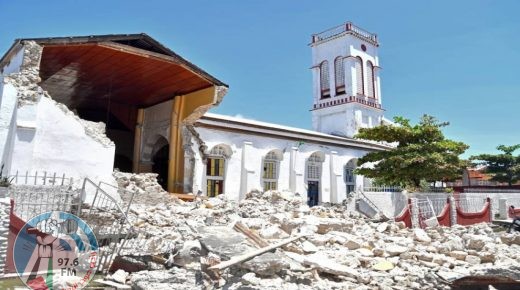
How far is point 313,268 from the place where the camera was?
697 centimetres

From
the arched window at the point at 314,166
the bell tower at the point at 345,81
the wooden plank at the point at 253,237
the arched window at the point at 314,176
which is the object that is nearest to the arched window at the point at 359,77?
the bell tower at the point at 345,81

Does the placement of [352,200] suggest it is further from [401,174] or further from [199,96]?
[199,96]

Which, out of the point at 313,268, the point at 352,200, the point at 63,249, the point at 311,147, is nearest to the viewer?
the point at 313,268

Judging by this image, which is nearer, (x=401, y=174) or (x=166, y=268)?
(x=166, y=268)

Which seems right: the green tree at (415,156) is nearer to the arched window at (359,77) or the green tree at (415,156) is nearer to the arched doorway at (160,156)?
the arched doorway at (160,156)

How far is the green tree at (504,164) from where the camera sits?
30.8 metres

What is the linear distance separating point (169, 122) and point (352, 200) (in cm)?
1088

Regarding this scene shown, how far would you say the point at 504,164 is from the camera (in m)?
31.3

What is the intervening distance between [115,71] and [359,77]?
2451 cm

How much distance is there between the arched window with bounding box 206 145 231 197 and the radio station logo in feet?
40.6

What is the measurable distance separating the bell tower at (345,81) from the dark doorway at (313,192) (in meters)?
9.10

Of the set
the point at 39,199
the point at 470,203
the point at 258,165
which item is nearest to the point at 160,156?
the point at 258,165

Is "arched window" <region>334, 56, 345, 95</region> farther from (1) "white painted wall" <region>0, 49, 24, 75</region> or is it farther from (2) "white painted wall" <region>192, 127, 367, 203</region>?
(1) "white painted wall" <region>0, 49, 24, 75</region>

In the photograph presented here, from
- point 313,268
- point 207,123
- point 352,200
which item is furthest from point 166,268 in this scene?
point 207,123
